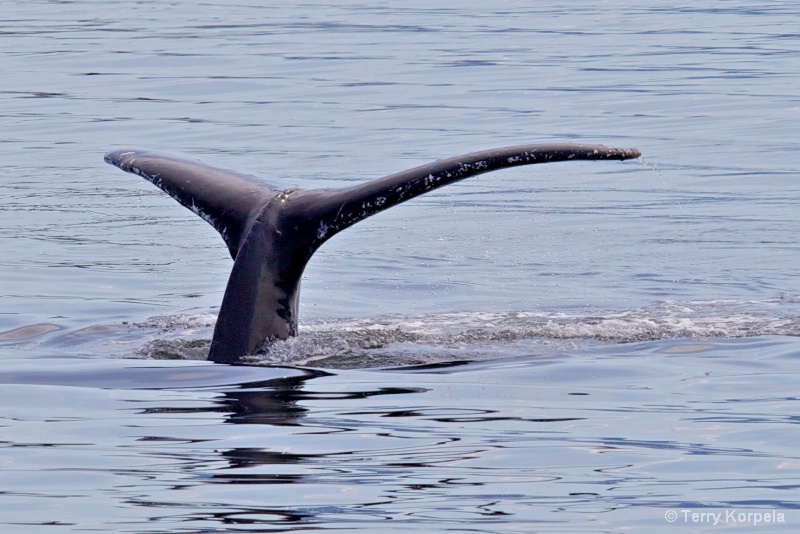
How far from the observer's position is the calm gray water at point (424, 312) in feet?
20.1

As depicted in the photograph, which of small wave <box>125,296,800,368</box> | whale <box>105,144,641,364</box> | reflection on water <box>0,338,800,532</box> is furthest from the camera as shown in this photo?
small wave <box>125,296,800,368</box>

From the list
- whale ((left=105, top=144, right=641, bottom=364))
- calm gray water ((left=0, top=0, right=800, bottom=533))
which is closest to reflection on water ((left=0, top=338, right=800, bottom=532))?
calm gray water ((left=0, top=0, right=800, bottom=533))

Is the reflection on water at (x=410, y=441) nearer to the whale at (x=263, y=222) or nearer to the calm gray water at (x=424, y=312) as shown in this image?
the calm gray water at (x=424, y=312)

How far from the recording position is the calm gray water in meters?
6.12

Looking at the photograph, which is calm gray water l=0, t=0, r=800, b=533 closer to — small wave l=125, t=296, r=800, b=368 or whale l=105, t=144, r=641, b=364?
small wave l=125, t=296, r=800, b=368

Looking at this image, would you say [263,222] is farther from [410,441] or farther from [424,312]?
[424,312]

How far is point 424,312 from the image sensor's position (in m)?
10.7

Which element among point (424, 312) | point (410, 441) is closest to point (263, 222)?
point (410, 441)

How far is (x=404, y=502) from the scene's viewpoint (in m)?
5.93

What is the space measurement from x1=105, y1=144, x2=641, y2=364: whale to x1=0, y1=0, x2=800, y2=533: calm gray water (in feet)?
0.76

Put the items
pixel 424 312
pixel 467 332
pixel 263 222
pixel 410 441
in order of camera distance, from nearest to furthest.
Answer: pixel 410 441
pixel 263 222
pixel 467 332
pixel 424 312

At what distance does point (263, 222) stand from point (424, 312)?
9.01ft

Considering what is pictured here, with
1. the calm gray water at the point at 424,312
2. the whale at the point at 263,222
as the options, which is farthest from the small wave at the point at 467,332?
the whale at the point at 263,222

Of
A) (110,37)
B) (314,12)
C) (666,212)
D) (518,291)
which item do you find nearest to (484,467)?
(518,291)
